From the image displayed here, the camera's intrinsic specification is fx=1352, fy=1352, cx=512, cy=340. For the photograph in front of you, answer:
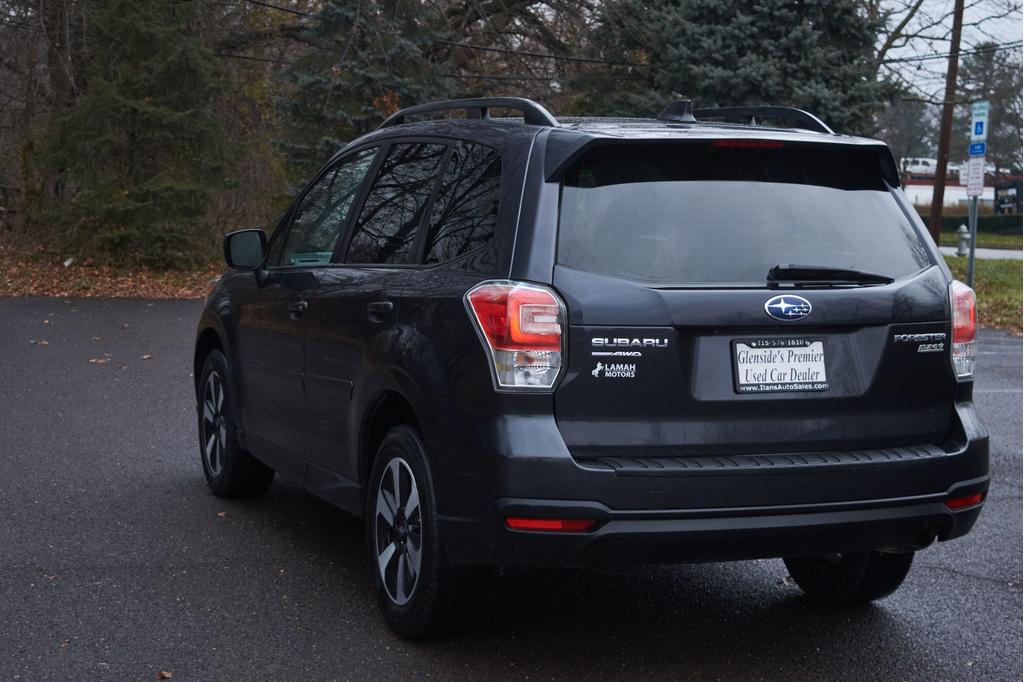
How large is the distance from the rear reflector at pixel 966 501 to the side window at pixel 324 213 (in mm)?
2671

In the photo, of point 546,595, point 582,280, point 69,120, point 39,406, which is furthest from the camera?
point 69,120

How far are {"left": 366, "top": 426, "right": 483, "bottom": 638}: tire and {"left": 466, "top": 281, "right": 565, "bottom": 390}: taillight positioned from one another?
564mm

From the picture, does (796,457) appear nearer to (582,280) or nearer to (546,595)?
(582,280)

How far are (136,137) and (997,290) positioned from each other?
16144 millimetres

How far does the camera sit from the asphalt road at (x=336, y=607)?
4.54 metres

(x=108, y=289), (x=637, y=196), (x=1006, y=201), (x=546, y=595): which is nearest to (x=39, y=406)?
(x=546, y=595)

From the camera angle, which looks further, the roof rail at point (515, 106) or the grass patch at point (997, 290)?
the grass patch at point (997, 290)

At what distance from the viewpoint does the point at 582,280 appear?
412 cm

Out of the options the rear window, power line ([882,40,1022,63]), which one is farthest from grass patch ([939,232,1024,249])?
the rear window

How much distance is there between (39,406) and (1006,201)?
66.4m

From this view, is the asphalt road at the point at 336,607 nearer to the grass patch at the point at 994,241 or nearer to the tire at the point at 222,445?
the tire at the point at 222,445

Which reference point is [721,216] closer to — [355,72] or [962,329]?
[962,329]

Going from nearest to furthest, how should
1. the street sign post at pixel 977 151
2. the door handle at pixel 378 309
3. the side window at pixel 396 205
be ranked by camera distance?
the door handle at pixel 378 309, the side window at pixel 396 205, the street sign post at pixel 977 151

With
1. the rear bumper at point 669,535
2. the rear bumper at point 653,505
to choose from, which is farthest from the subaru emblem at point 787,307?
the rear bumper at point 669,535
